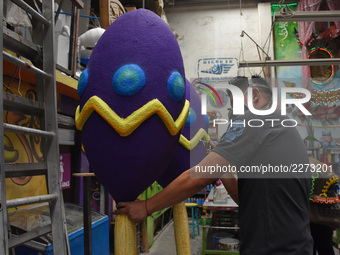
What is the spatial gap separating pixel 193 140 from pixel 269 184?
62cm

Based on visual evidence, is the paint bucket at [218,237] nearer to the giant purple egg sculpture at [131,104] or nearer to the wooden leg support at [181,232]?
the wooden leg support at [181,232]

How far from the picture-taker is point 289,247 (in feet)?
4.22

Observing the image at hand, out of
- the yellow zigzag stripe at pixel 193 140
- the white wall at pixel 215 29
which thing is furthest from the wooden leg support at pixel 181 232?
the white wall at pixel 215 29

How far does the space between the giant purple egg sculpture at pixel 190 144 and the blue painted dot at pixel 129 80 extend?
1.99ft

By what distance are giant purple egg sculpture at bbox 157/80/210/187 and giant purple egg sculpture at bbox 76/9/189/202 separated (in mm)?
362

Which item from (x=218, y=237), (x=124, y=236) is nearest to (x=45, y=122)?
(x=124, y=236)

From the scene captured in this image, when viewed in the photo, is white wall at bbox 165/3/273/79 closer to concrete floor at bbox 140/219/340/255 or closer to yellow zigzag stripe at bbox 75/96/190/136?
concrete floor at bbox 140/219/340/255

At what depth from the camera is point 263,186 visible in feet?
4.44

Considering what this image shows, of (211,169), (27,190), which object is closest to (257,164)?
(211,169)

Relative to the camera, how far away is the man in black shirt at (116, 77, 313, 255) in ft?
4.28

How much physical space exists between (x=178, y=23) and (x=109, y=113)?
734cm

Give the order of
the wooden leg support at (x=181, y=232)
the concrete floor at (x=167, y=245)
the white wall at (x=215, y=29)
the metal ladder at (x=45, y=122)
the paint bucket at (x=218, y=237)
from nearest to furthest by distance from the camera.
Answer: the metal ladder at (x=45, y=122)
the wooden leg support at (x=181, y=232)
the paint bucket at (x=218, y=237)
the concrete floor at (x=167, y=245)
the white wall at (x=215, y=29)

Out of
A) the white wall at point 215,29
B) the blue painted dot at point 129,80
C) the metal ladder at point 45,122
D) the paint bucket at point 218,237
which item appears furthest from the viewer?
the white wall at point 215,29

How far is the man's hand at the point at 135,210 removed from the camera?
1.35m
